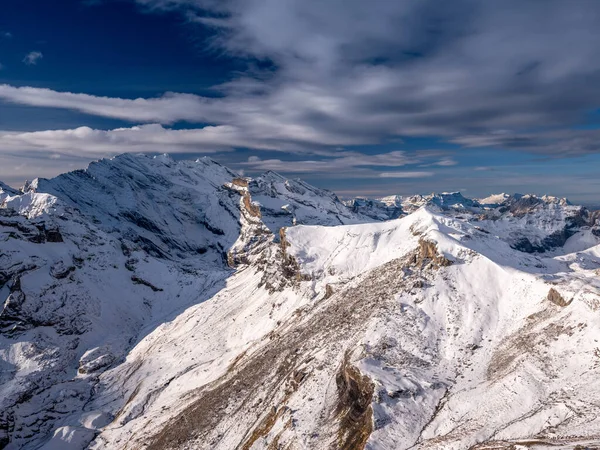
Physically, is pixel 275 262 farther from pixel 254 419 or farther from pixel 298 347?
pixel 254 419

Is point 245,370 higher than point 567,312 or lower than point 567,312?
lower

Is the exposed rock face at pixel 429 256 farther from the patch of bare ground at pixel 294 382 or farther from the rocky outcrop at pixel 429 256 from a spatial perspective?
the patch of bare ground at pixel 294 382

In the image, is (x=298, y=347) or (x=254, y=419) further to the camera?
(x=298, y=347)

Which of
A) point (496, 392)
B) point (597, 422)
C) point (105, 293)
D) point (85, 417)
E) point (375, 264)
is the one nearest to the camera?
point (597, 422)

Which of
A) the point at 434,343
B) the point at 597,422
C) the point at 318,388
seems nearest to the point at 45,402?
the point at 318,388

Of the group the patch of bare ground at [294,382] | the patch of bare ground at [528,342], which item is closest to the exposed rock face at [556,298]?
the patch of bare ground at [528,342]

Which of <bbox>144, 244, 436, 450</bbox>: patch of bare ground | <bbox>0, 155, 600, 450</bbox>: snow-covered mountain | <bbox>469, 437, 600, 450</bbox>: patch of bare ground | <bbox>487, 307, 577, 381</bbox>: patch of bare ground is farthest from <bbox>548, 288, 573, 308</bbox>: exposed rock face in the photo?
<bbox>469, 437, 600, 450</bbox>: patch of bare ground
